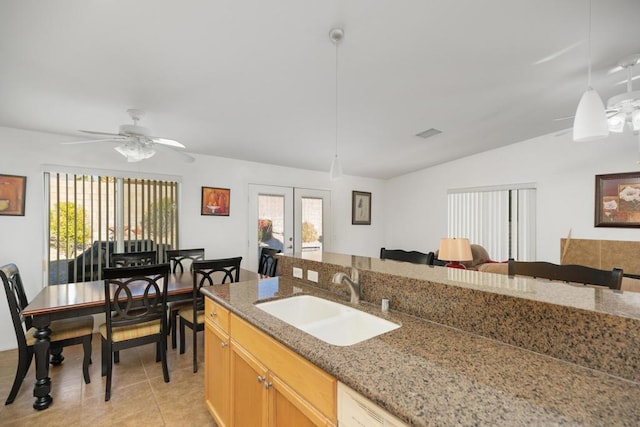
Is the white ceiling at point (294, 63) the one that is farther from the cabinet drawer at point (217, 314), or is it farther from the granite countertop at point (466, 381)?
the granite countertop at point (466, 381)

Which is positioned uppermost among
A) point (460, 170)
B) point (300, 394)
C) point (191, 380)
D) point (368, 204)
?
point (460, 170)

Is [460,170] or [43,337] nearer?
[43,337]

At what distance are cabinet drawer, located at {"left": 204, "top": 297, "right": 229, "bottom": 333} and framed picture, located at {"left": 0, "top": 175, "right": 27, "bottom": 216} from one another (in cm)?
272

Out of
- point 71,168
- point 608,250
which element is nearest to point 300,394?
point 71,168

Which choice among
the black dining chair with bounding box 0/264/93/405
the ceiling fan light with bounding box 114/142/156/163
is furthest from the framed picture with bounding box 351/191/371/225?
the black dining chair with bounding box 0/264/93/405

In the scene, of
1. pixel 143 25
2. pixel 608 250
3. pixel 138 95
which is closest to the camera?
pixel 143 25

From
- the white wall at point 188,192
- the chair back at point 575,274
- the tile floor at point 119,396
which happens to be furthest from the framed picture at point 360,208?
the chair back at point 575,274

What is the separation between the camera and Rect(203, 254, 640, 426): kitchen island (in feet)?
2.30

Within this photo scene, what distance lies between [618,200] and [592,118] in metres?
3.45

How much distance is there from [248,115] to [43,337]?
247cm

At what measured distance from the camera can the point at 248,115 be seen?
121 inches

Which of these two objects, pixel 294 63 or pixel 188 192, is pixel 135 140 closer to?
pixel 294 63

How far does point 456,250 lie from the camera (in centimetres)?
295

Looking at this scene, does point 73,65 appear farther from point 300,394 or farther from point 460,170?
point 460,170
